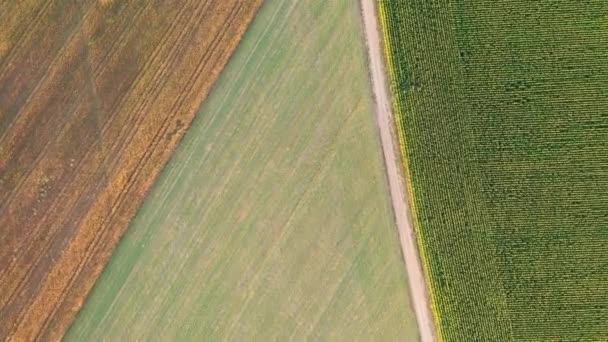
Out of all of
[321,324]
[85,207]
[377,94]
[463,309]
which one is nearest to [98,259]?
[85,207]

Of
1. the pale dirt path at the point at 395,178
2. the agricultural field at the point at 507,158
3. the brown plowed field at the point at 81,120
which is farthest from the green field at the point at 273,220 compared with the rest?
the agricultural field at the point at 507,158

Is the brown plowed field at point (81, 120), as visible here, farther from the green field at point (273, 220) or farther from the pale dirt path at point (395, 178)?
the pale dirt path at point (395, 178)

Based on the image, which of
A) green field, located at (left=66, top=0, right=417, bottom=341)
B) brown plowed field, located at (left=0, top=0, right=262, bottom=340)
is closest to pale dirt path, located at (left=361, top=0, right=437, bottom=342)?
green field, located at (left=66, top=0, right=417, bottom=341)

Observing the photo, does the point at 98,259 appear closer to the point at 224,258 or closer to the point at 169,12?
the point at 224,258

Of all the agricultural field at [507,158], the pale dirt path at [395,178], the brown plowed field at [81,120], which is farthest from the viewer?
the brown plowed field at [81,120]

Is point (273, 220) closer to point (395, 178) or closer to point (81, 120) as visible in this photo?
point (395, 178)

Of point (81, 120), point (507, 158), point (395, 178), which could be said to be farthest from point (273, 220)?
point (507, 158)

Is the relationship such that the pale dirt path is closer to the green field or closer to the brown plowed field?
the green field
